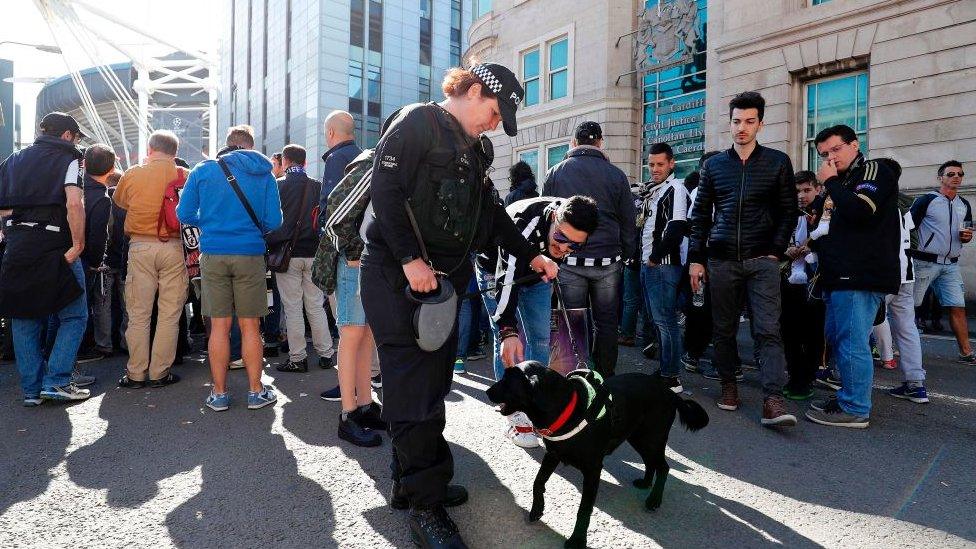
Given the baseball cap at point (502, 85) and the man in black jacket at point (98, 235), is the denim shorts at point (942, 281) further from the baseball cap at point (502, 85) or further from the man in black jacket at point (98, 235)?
the man in black jacket at point (98, 235)

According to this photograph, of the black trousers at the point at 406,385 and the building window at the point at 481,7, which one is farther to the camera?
the building window at the point at 481,7

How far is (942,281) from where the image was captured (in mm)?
5789


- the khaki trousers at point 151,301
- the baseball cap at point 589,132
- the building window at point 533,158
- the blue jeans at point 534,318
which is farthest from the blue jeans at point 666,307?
the building window at point 533,158

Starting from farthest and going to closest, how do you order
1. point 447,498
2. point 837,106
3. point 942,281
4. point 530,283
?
point 837,106
point 942,281
point 530,283
point 447,498

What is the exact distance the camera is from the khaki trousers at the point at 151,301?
15.6 ft

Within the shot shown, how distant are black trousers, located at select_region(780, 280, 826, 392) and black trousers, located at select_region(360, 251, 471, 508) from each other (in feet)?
11.2

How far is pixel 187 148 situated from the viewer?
210 ft

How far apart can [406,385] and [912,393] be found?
4164 millimetres

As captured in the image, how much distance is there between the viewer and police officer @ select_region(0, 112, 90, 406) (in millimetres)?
4137

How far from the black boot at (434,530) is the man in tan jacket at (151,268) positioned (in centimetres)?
353

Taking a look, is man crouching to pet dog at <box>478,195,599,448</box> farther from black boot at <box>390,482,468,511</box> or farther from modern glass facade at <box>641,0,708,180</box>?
modern glass facade at <box>641,0,708,180</box>

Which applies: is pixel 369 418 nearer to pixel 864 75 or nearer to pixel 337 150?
pixel 337 150

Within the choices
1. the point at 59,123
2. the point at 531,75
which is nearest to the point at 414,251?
the point at 59,123

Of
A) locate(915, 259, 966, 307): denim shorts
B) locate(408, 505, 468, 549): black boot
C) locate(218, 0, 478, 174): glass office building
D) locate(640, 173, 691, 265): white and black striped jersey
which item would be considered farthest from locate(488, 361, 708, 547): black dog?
locate(218, 0, 478, 174): glass office building
